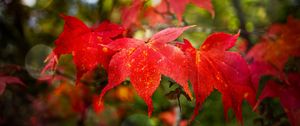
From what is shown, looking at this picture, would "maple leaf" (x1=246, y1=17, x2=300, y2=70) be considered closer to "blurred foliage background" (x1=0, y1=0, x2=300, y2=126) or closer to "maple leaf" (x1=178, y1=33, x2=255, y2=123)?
"blurred foliage background" (x1=0, y1=0, x2=300, y2=126)

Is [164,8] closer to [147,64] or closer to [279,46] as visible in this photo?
[279,46]

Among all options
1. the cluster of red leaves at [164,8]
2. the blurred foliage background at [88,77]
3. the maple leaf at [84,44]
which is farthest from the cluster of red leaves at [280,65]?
the maple leaf at [84,44]

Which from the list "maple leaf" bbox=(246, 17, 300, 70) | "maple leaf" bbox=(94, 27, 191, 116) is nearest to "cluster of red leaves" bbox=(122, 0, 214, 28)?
"maple leaf" bbox=(246, 17, 300, 70)

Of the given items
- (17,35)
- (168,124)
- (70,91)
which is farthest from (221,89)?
(17,35)

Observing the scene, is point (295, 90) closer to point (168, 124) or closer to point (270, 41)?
point (270, 41)

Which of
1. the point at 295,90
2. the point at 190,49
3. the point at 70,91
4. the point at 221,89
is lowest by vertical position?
the point at 70,91

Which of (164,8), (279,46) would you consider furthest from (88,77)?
(279,46)
